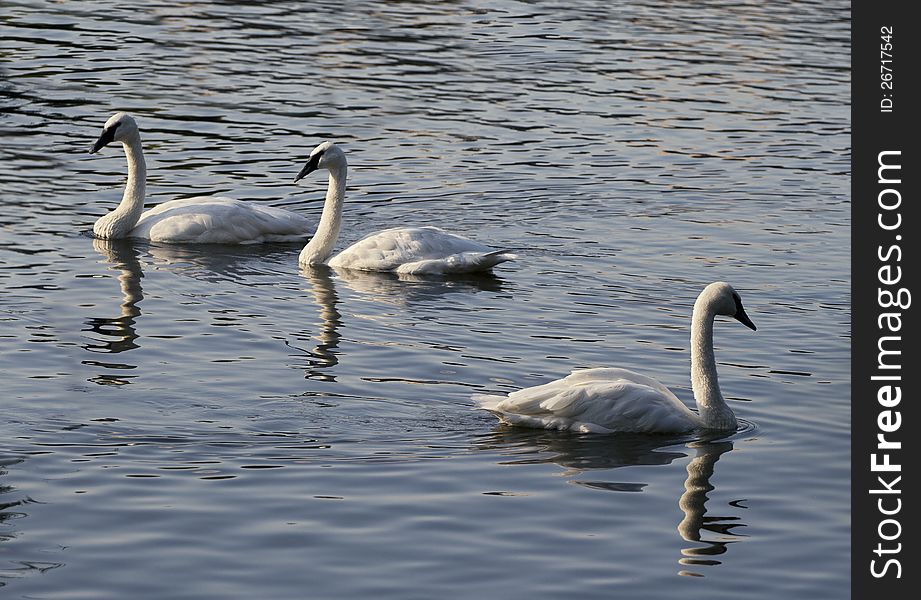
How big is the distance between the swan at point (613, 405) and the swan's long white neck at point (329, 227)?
6.00 m

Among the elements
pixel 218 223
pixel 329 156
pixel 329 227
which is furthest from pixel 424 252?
pixel 218 223

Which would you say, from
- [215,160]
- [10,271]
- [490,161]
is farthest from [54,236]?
[490,161]

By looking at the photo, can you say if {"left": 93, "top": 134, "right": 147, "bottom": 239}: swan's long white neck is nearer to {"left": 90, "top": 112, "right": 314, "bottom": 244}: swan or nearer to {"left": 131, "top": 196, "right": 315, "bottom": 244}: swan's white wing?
{"left": 90, "top": 112, "right": 314, "bottom": 244}: swan

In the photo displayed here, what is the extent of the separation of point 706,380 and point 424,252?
5513 mm

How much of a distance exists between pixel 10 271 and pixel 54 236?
1.76 m

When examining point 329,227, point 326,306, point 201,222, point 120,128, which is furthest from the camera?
point 120,128

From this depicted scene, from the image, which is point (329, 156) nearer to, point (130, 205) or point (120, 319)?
point (130, 205)

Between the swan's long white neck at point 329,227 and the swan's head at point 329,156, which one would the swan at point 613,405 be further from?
the swan's head at point 329,156

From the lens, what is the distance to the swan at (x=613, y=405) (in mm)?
11789

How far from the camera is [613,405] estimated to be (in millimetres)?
11805

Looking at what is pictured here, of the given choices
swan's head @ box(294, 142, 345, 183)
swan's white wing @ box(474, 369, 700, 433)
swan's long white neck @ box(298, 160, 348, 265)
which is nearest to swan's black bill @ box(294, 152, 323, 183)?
swan's head @ box(294, 142, 345, 183)

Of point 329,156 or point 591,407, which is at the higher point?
point 329,156

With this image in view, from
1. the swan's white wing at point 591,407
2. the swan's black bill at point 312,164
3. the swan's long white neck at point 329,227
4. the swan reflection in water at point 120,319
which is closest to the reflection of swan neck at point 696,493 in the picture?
the swan's white wing at point 591,407

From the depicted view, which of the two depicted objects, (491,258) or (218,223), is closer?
(491,258)
